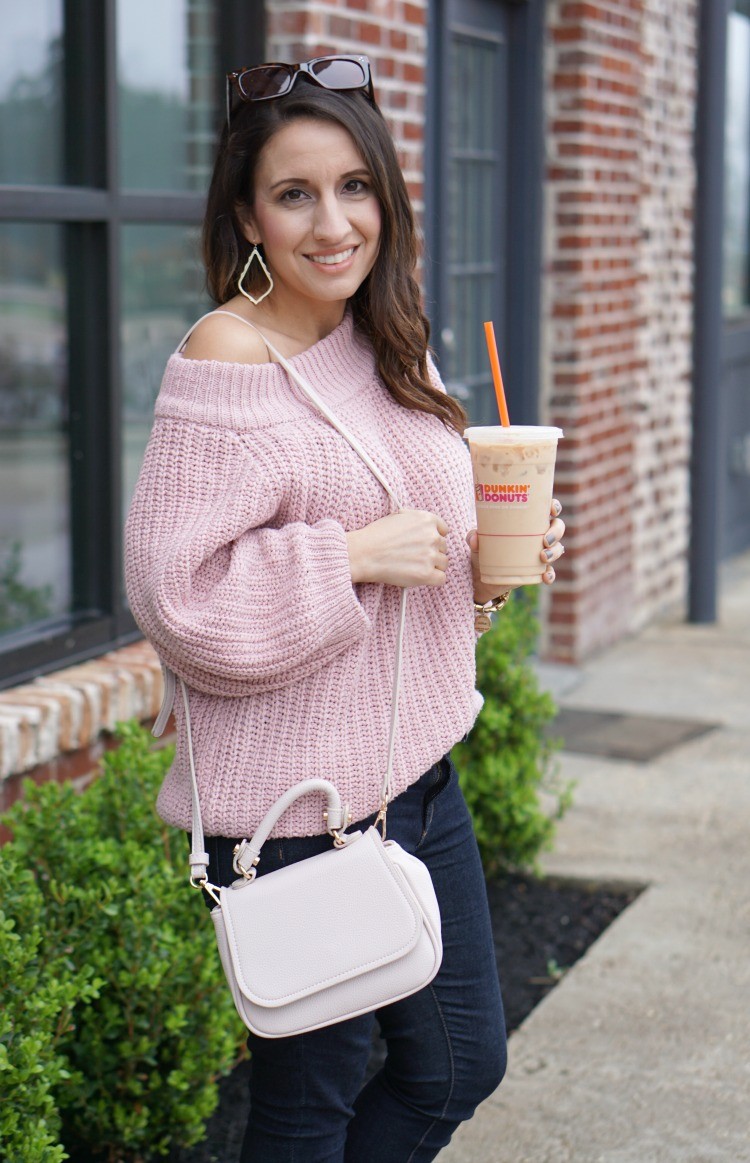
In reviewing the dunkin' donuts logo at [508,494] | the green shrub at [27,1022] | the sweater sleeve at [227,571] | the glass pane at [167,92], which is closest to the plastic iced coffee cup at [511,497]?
the dunkin' donuts logo at [508,494]

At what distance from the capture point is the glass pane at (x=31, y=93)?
3.61m

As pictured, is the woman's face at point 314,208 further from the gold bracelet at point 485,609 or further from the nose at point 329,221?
the gold bracelet at point 485,609

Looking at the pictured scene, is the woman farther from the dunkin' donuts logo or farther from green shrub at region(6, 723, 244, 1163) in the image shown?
green shrub at region(6, 723, 244, 1163)

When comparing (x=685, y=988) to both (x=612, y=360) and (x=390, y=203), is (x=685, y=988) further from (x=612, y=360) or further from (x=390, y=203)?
(x=612, y=360)

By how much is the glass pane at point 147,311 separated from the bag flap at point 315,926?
221 centimetres

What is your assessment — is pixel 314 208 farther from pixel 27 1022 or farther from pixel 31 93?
pixel 31 93

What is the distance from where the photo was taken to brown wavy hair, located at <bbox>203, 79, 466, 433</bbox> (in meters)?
2.12

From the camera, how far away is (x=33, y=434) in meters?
3.83

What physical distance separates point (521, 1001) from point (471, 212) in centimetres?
→ 349

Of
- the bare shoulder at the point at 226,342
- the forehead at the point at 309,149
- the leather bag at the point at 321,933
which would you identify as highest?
the forehead at the point at 309,149

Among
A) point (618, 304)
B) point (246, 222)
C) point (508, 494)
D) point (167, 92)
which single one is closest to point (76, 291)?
point (167, 92)

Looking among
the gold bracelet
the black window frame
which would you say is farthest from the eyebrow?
the black window frame

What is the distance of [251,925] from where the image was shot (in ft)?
6.59

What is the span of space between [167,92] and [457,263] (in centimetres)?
207
